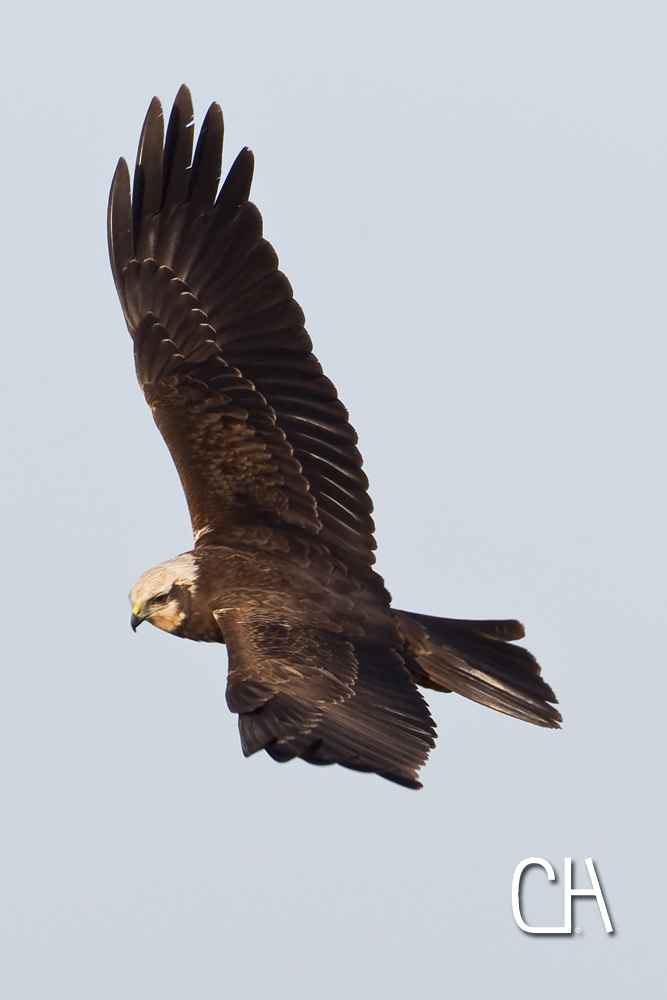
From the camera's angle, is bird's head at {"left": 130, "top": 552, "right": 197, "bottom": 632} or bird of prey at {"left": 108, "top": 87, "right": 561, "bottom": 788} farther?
bird's head at {"left": 130, "top": 552, "right": 197, "bottom": 632}

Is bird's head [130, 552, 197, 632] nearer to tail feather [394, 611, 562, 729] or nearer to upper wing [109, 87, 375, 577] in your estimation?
upper wing [109, 87, 375, 577]

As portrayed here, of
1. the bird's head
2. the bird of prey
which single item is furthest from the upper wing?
the bird's head

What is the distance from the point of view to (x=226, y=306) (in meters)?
10.6

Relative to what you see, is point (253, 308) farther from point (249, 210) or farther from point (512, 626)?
point (512, 626)

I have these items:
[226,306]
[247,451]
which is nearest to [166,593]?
[247,451]

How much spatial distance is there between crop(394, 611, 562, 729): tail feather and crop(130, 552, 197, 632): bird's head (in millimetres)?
1221

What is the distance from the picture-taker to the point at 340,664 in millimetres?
9469

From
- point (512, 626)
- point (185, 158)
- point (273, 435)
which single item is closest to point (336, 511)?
point (273, 435)

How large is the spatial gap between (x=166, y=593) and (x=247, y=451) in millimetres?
955

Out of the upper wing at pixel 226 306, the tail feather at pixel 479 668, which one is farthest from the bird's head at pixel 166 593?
the tail feather at pixel 479 668

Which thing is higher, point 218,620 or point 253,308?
point 253,308

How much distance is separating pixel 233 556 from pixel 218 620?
0.48m

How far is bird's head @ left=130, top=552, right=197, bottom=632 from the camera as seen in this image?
1014cm
